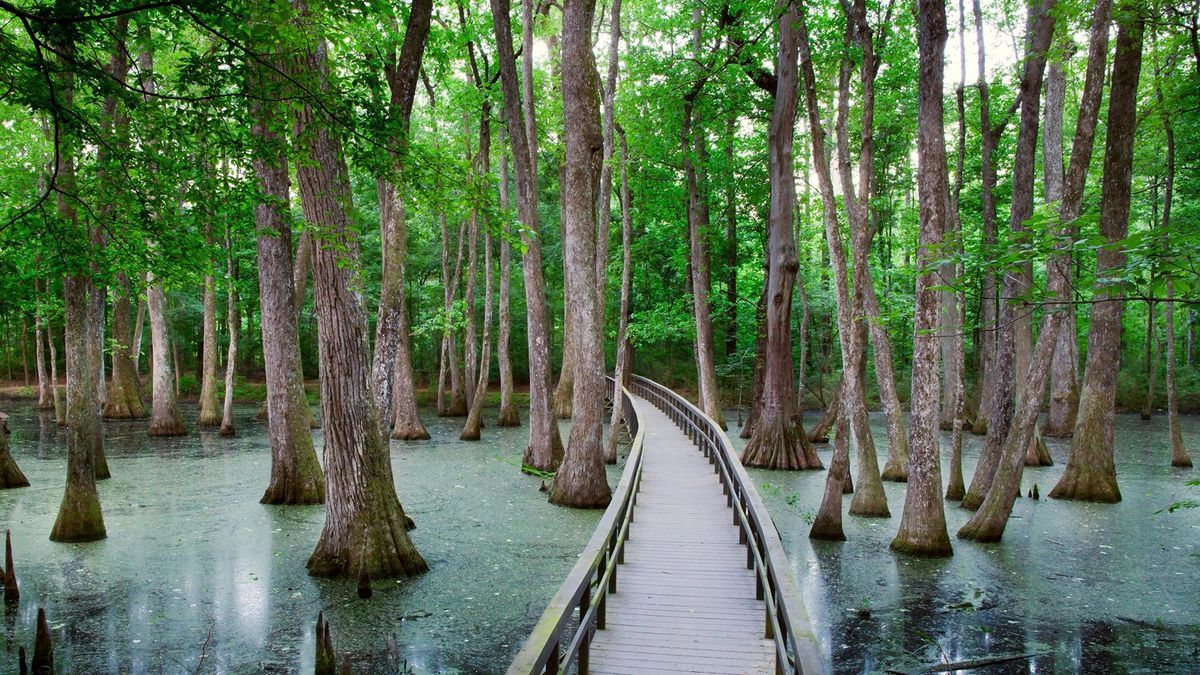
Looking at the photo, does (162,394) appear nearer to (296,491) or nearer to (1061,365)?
(296,491)

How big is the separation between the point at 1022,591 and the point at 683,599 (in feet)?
13.0

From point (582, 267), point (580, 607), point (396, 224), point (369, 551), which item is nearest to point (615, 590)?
point (580, 607)

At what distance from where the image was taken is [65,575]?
777cm

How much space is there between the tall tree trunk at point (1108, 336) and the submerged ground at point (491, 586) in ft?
1.82

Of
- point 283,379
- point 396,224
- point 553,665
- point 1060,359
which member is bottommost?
point 553,665

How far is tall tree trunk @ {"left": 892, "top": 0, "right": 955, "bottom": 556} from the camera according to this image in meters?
8.35

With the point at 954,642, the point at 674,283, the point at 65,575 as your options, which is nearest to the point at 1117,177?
the point at 954,642

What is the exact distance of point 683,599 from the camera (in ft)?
20.3

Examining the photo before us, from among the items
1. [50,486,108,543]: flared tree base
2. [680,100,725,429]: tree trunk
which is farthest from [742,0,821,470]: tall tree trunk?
[50,486,108,543]: flared tree base

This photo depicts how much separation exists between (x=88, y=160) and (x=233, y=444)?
47.6ft

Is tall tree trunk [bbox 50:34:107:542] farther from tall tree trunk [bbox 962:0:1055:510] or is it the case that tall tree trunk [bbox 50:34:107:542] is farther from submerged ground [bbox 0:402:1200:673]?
tall tree trunk [bbox 962:0:1055:510]

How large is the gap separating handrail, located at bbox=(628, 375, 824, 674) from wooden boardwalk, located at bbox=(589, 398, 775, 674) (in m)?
0.19

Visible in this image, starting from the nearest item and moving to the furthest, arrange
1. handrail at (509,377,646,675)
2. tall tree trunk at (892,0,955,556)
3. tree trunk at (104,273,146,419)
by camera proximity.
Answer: handrail at (509,377,646,675), tall tree trunk at (892,0,955,556), tree trunk at (104,273,146,419)

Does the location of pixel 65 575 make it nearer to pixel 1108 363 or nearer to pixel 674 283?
pixel 1108 363
